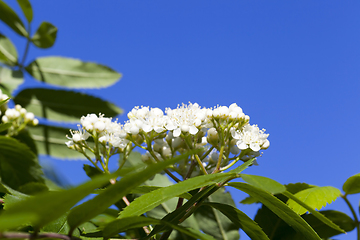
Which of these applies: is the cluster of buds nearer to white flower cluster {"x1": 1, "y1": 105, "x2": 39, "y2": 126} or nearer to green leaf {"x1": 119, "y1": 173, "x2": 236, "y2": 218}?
green leaf {"x1": 119, "y1": 173, "x2": 236, "y2": 218}

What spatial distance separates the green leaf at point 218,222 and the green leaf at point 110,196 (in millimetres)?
1257

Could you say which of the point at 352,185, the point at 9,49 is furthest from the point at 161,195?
the point at 9,49

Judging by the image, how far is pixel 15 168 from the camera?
5.83 feet

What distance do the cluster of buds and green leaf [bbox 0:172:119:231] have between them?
0.83 metres

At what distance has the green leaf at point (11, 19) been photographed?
2455mm

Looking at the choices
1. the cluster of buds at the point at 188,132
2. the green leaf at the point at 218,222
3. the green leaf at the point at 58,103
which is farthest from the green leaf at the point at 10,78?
the green leaf at the point at 218,222

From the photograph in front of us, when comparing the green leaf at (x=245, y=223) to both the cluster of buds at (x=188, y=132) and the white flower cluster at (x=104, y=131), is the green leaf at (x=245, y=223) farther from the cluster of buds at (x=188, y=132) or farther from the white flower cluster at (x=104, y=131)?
the white flower cluster at (x=104, y=131)

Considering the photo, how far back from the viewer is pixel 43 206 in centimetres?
50

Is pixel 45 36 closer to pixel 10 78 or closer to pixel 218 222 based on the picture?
pixel 10 78

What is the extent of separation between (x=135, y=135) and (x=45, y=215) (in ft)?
3.35

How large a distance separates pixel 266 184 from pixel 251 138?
2.09ft

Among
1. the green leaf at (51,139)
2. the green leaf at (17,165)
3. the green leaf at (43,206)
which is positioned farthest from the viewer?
the green leaf at (51,139)

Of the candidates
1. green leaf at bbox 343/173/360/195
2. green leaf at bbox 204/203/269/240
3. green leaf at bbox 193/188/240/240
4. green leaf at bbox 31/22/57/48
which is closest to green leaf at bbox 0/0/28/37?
green leaf at bbox 31/22/57/48

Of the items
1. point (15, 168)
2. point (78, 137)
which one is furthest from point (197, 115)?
point (15, 168)
